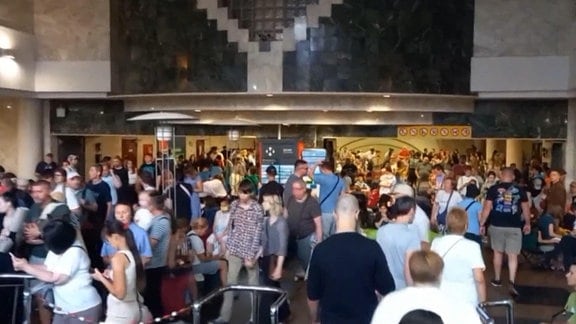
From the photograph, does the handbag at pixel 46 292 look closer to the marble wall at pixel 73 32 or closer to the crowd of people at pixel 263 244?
the crowd of people at pixel 263 244

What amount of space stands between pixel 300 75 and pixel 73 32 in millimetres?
6045

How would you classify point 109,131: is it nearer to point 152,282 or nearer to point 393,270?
point 152,282

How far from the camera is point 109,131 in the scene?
19.6 meters

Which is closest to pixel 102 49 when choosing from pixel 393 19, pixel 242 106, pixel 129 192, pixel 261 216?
pixel 242 106

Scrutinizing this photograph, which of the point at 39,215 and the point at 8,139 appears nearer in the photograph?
the point at 39,215

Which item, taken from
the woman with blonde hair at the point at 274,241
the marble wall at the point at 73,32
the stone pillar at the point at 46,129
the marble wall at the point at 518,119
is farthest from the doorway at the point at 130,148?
the woman with blonde hair at the point at 274,241

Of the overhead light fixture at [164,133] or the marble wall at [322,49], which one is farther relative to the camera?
the marble wall at [322,49]

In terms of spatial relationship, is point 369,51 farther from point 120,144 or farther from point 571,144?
point 120,144

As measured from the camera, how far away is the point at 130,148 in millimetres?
21547

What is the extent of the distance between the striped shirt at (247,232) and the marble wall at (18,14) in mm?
12455

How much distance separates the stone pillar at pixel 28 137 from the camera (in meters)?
19.1

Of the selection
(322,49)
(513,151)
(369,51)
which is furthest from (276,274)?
(513,151)

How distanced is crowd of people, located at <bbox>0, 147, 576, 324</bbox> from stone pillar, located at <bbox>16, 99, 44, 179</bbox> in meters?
7.94

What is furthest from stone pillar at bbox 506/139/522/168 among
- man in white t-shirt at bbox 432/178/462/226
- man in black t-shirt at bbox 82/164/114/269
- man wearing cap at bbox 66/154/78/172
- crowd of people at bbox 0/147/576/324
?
man in black t-shirt at bbox 82/164/114/269
